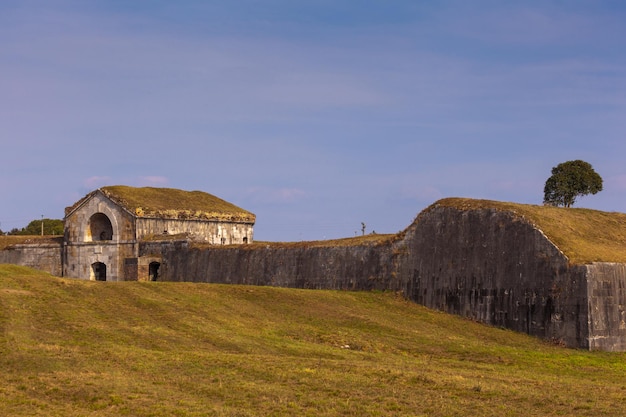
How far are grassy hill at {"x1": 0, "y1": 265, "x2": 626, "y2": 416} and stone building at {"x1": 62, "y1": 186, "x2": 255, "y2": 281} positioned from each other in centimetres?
1886

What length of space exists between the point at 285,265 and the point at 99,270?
1885 cm

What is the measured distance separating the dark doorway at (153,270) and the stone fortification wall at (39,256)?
30.3 feet

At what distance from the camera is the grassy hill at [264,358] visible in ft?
70.9

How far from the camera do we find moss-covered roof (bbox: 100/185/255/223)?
61469mm

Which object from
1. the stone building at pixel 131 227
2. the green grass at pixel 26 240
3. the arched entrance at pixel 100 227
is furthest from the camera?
the green grass at pixel 26 240

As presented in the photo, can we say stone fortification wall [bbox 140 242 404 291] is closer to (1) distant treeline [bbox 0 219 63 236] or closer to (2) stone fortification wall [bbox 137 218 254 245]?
(2) stone fortification wall [bbox 137 218 254 245]

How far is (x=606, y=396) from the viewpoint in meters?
23.3

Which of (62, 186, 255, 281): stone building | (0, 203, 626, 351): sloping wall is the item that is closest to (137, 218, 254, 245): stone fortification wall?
(62, 186, 255, 281): stone building

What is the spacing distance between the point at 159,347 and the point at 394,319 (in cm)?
1309

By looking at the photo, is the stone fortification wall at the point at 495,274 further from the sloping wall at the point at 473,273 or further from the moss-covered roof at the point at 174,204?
the moss-covered roof at the point at 174,204

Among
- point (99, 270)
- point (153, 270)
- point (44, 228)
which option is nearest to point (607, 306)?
point (153, 270)

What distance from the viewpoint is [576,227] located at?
42.3 metres

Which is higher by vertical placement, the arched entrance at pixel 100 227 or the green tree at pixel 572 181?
the green tree at pixel 572 181

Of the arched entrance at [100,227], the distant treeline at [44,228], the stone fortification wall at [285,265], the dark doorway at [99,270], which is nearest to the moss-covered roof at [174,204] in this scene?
the arched entrance at [100,227]
